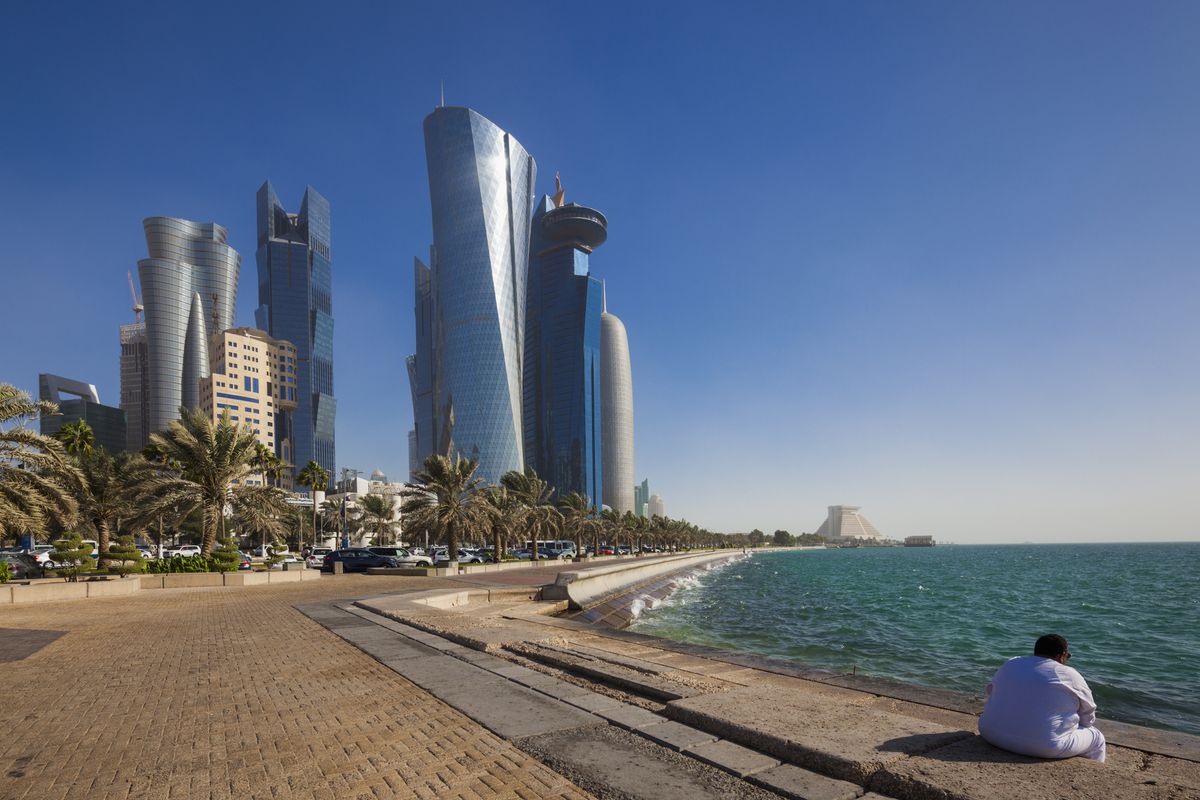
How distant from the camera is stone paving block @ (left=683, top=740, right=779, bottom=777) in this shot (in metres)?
5.43

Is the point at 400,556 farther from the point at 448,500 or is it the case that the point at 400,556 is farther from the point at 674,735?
the point at 674,735

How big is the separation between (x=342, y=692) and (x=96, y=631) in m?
10.7

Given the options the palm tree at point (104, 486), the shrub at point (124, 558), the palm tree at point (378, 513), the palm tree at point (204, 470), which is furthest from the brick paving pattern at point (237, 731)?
the palm tree at point (378, 513)

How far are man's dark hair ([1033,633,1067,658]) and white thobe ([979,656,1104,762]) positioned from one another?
175 millimetres

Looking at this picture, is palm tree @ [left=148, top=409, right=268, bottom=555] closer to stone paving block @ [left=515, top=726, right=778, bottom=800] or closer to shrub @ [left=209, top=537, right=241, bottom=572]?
shrub @ [left=209, top=537, right=241, bottom=572]

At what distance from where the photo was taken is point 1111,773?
4906 millimetres

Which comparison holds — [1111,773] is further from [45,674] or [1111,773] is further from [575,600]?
[575,600]

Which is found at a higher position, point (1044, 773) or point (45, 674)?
point (1044, 773)

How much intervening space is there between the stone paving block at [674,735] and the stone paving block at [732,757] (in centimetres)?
11

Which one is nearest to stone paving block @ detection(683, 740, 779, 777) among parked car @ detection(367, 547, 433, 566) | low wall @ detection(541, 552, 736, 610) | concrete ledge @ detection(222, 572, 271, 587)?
low wall @ detection(541, 552, 736, 610)

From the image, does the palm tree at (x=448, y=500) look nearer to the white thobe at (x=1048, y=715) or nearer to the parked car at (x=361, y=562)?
the parked car at (x=361, y=562)

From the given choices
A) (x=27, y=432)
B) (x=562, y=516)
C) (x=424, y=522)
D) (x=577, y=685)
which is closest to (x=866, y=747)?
(x=577, y=685)

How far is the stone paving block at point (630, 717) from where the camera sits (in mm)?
6716

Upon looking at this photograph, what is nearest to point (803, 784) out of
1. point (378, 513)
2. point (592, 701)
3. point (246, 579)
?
point (592, 701)
